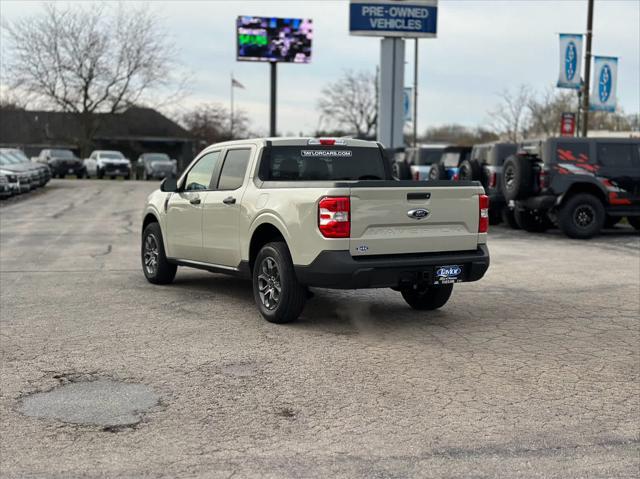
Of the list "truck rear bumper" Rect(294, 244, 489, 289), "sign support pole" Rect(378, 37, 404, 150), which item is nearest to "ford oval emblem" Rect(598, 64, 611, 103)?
"sign support pole" Rect(378, 37, 404, 150)

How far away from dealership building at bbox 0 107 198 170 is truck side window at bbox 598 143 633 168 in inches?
2079

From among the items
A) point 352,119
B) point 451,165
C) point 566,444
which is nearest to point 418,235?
point 566,444

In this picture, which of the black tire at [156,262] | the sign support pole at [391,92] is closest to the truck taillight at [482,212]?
the black tire at [156,262]

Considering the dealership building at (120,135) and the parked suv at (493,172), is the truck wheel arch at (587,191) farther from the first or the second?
the dealership building at (120,135)

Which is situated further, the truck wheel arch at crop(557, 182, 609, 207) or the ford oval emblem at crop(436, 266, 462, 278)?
the truck wheel arch at crop(557, 182, 609, 207)

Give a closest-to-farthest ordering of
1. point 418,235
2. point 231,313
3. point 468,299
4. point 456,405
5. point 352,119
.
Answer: point 456,405 < point 418,235 < point 231,313 < point 468,299 < point 352,119

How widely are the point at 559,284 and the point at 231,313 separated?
4.47m

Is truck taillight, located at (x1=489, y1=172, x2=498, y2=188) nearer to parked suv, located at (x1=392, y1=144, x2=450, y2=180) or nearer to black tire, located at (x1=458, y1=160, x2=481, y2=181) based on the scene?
black tire, located at (x1=458, y1=160, x2=481, y2=181)

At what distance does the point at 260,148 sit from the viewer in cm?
805

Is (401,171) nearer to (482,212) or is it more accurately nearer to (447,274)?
(482,212)

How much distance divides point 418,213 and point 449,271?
62 centimetres

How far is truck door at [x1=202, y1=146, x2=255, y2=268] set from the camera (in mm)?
8086

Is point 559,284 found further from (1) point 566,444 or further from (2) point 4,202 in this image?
(2) point 4,202

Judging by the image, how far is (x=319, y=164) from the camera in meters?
8.23
